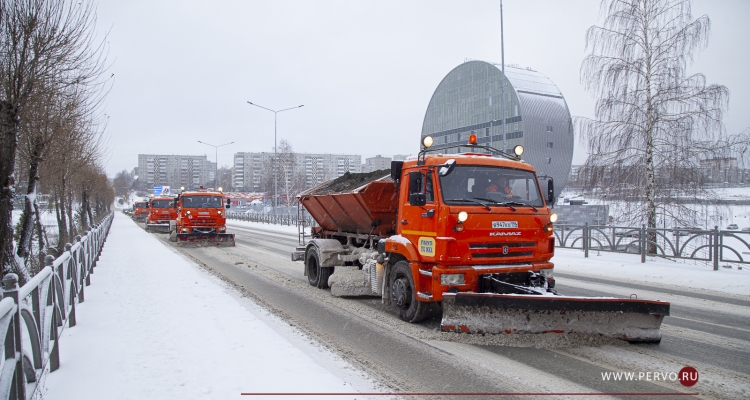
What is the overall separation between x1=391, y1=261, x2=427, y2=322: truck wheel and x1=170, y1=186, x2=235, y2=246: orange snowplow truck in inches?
569

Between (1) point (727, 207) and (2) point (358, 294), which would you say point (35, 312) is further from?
(1) point (727, 207)

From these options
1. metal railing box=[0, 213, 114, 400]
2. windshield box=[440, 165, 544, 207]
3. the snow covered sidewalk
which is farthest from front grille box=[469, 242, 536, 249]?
metal railing box=[0, 213, 114, 400]

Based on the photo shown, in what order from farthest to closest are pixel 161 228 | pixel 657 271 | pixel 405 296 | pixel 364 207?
pixel 161 228 → pixel 657 271 → pixel 364 207 → pixel 405 296

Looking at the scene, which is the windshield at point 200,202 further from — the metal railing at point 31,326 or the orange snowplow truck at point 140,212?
the orange snowplow truck at point 140,212

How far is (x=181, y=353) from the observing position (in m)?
5.37

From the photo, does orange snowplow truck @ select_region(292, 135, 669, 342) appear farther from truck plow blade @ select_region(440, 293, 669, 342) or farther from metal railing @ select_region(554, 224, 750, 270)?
metal railing @ select_region(554, 224, 750, 270)

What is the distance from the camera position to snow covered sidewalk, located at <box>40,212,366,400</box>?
14.3 ft

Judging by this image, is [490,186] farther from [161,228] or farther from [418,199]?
[161,228]

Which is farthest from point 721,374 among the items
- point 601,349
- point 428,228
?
point 428,228

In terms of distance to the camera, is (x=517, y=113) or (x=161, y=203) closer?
(x=161, y=203)

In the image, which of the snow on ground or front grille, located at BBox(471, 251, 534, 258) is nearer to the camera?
front grille, located at BBox(471, 251, 534, 258)

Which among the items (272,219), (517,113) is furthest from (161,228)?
(517,113)

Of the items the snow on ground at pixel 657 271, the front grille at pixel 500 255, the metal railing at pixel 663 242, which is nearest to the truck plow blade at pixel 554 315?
the front grille at pixel 500 255

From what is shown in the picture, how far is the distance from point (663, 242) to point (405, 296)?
33.0ft
